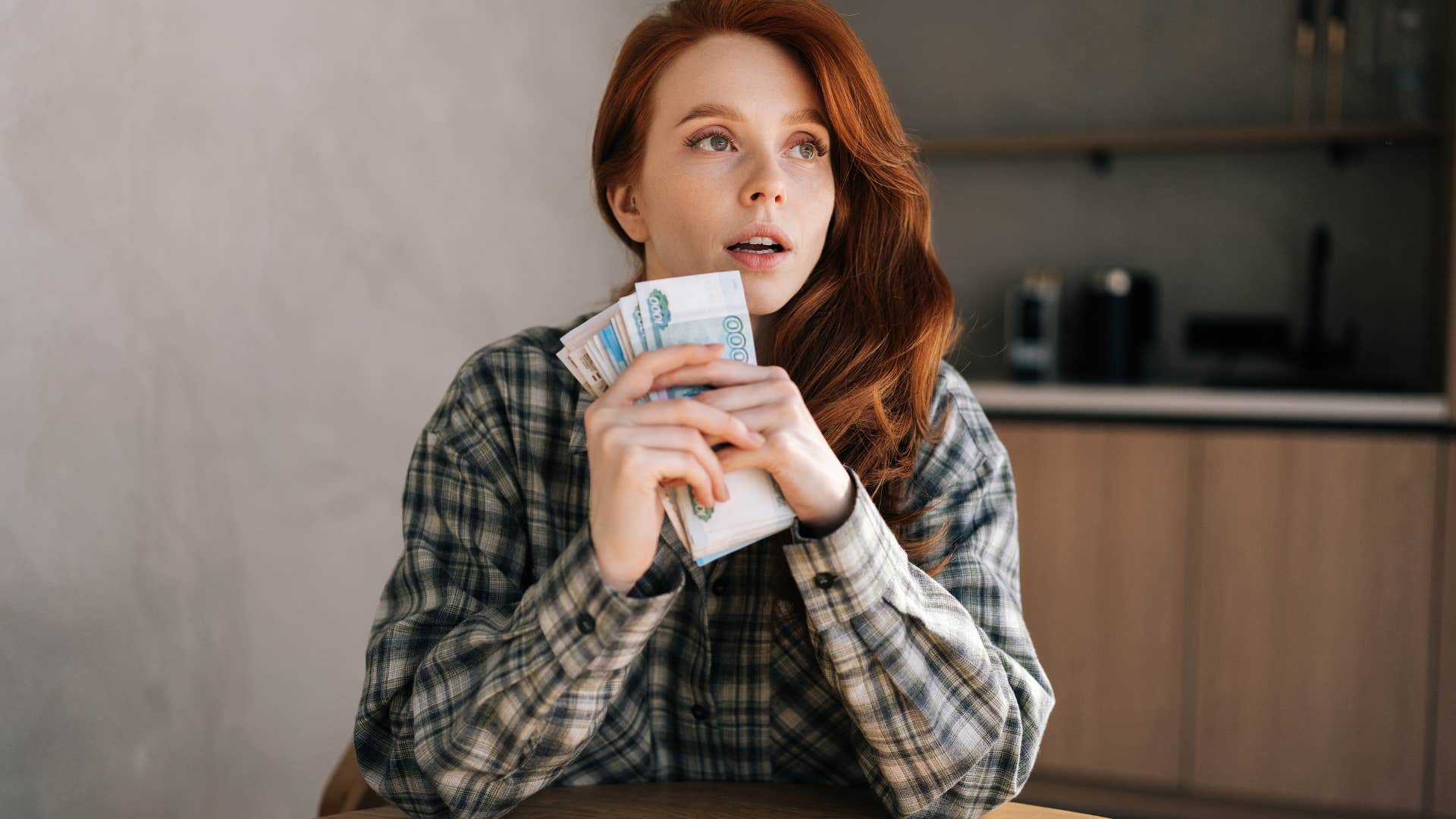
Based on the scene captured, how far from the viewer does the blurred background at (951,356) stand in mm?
1418

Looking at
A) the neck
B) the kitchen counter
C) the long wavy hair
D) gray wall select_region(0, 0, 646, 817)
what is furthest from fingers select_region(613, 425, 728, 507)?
the kitchen counter

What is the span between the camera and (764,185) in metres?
1.06

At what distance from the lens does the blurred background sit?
1.42m

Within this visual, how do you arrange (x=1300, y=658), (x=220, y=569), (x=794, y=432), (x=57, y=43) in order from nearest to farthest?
(x=794, y=432), (x=57, y=43), (x=220, y=569), (x=1300, y=658)

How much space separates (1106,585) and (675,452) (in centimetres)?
225

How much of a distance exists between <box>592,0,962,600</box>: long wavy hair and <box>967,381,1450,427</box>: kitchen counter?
4.34ft

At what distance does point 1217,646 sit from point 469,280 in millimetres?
2019

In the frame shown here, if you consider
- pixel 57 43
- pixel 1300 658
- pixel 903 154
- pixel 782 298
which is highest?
pixel 57 43

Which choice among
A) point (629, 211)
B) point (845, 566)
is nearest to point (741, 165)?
point (629, 211)

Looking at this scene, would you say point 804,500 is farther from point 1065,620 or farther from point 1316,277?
point 1316,277

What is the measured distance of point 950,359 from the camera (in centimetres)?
374

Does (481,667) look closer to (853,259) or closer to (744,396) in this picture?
(744,396)

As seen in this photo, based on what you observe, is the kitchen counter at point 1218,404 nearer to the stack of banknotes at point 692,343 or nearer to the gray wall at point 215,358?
the gray wall at point 215,358

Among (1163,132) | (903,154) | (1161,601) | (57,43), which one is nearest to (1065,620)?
(1161,601)
